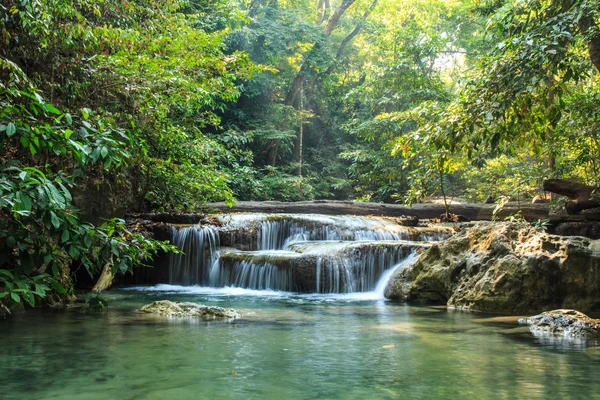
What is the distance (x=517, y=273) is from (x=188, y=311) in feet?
14.6

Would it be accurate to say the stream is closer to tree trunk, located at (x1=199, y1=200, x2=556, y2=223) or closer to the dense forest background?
→ the dense forest background

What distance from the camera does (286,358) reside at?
4.33 m

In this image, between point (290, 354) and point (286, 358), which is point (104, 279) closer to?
point (290, 354)

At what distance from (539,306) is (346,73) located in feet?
76.4

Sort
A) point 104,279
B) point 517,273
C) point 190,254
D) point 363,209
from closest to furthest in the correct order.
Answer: point 517,273 < point 104,279 < point 190,254 < point 363,209

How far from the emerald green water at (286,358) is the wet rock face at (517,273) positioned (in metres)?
0.90

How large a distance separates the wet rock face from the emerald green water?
2.97ft

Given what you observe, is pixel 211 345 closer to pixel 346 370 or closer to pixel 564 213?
pixel 346 370

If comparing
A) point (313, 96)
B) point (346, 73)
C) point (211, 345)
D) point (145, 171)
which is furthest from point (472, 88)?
point (346, 73)

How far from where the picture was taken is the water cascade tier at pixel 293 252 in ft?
32.3

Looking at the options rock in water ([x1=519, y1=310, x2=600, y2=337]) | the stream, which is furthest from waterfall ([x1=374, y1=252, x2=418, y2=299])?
rock in water ([x1=519, y1=310, x2=600, y2=337])

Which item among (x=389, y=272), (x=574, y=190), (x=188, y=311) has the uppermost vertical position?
(x=574, y=190)

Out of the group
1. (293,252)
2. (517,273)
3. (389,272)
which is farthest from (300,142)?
(517,273)

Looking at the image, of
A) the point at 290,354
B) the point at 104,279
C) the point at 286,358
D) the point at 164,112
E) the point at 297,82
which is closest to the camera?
the point at 286,358
